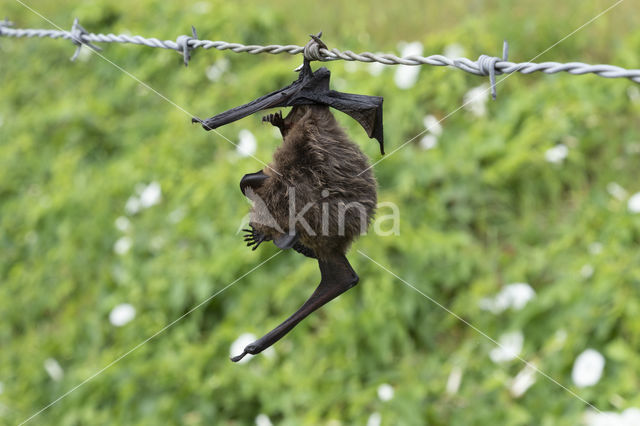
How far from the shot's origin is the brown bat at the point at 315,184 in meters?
1.52

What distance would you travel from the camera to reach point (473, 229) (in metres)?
5.30

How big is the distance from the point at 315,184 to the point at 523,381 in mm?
3178

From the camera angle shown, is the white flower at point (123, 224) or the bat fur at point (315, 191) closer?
the bat fur at point (315, 191)

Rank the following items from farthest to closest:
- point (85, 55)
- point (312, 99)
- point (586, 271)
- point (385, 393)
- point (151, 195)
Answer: point (85, 55) < point (151, 195) < point (586, 271) < point (385, 393) < point (312, 99)

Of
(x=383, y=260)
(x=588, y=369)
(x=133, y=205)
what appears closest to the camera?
(x=588, y=369)

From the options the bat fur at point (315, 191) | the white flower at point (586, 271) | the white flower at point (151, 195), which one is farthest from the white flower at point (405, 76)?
the bat fur at point (315, 191)

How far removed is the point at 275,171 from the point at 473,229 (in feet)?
13.1

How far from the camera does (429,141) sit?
18.4 ft

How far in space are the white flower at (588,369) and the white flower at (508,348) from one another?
0.45 metres

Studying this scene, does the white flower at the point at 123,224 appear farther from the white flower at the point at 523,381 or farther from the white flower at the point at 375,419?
the white flower at the point at 523,381

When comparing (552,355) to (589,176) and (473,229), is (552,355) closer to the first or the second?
(473,229)

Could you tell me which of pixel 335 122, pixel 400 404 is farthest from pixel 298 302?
pixel 335 122

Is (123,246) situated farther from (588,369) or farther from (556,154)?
(588,369)

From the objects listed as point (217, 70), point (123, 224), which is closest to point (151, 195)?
point (123, 224)
